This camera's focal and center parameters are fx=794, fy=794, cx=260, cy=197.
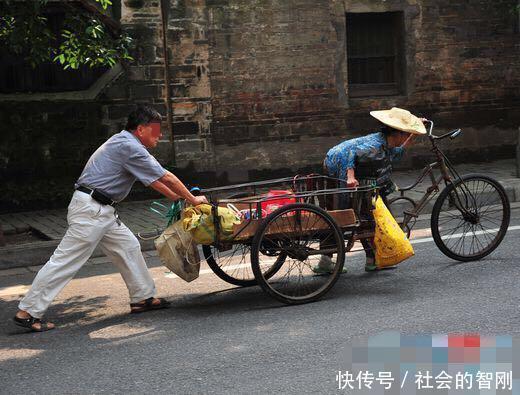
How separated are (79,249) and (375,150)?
2534 millimetres

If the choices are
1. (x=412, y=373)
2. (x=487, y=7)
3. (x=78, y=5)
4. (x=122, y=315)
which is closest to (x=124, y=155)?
(x=122, y=315)

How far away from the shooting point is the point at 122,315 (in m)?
6.16

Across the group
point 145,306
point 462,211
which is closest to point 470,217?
point 462,211

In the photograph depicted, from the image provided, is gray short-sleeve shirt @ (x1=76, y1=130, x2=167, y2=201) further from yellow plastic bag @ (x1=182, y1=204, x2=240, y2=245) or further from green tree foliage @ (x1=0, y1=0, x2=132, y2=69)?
green tree foliage @ (x1=0, y1=0, x2=132, y2=69)

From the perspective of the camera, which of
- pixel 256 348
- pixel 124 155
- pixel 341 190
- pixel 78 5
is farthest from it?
pixel 78 5

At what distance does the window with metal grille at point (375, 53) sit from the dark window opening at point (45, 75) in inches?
162

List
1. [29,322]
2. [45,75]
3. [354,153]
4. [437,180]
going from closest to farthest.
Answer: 1. [29,322]
2. [354,153]
3. [437,180]
4. [45,75]

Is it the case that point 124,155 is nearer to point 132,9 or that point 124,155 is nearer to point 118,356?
A: point 118,356

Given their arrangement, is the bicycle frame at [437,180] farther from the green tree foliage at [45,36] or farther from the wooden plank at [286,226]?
the green tree foliage at [45,36]

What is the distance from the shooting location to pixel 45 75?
11617 millimetres

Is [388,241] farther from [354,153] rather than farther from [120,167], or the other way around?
[120,167]

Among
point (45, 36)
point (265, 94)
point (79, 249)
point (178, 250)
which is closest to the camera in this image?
point (79, 249)

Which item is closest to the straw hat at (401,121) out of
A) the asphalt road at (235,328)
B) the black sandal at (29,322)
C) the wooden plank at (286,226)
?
the wooden plank at (286,226)

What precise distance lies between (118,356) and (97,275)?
2.63 meters
